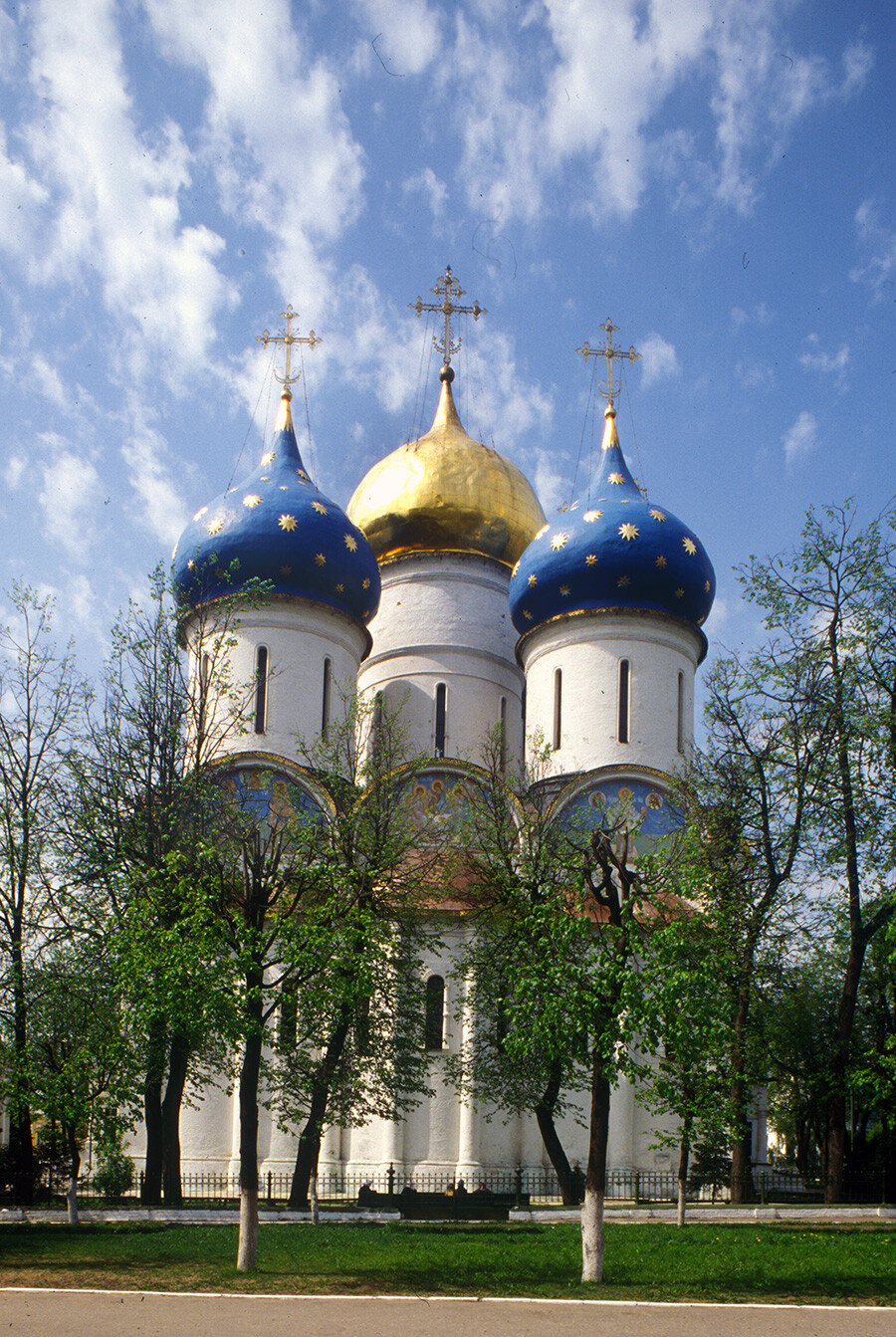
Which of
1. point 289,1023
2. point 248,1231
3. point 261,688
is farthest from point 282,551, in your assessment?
point 248,1231

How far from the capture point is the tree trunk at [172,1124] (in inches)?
699

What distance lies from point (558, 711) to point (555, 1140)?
8.37 m

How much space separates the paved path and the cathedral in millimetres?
10969

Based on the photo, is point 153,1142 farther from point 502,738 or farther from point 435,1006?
point 502,738

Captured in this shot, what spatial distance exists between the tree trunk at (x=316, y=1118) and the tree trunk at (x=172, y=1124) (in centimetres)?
164

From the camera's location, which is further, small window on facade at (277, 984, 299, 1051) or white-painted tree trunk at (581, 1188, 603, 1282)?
small window on facade at (277, 984, 299, 1051)

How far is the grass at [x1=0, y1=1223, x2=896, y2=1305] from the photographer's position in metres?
10.3

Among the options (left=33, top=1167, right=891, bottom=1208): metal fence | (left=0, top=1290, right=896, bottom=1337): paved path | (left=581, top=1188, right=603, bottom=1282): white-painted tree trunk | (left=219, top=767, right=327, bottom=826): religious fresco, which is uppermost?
(left=219, top=767, right=327, bottom=826): religious fresco

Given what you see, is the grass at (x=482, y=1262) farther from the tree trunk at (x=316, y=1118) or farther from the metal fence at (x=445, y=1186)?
the metal fence at (x=445, y=1186)

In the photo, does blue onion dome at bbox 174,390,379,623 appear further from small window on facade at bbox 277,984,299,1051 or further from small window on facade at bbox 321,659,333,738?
small window on facade at bbox 277,984,299,1051

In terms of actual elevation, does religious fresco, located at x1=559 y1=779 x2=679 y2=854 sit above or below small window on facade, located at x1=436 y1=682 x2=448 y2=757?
below

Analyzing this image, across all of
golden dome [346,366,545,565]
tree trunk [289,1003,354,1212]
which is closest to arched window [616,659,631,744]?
golden dome [346,366,545,565]

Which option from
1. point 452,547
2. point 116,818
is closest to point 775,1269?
point 116,818

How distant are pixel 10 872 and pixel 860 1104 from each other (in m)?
11.8
